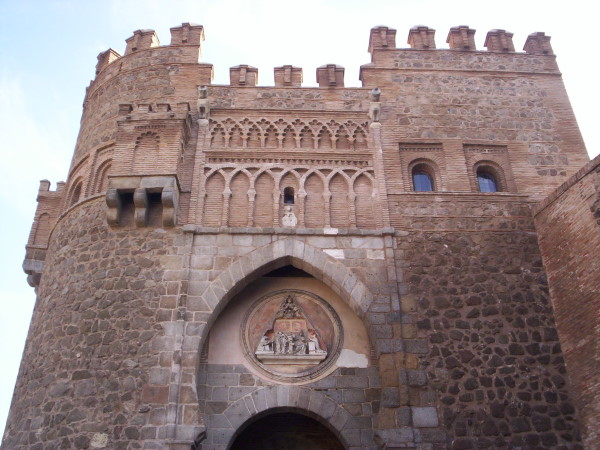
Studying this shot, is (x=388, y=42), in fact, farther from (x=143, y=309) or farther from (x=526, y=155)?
(x=143, y=309)

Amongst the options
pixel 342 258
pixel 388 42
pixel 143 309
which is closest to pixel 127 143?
pixel 143 309

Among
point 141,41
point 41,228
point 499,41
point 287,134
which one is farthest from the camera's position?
point 499,41

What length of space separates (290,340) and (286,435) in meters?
1.55

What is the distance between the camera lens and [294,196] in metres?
9.47

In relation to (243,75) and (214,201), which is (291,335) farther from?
(243,75)

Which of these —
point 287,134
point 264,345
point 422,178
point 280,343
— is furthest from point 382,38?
point 264,345

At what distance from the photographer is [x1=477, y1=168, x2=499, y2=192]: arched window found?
1003cm

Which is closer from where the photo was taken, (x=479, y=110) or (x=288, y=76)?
(x=479, y=110)

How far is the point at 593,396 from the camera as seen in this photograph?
294 inches

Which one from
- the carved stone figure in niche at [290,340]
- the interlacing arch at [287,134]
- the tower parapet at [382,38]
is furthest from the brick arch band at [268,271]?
the tower parapet at [382,38]

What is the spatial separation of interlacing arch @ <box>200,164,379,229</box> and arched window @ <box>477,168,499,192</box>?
2.02 metres

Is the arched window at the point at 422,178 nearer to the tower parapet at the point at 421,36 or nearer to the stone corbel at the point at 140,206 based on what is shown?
the tower parapet at the point at 421,36

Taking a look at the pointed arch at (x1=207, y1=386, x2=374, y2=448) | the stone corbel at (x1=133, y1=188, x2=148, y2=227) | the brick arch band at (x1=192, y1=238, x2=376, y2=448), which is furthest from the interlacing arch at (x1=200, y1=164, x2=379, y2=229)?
the pointed arch at (x1=207, y1=386, x2=374, y2=448)

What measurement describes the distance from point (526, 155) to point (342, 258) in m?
4.02
